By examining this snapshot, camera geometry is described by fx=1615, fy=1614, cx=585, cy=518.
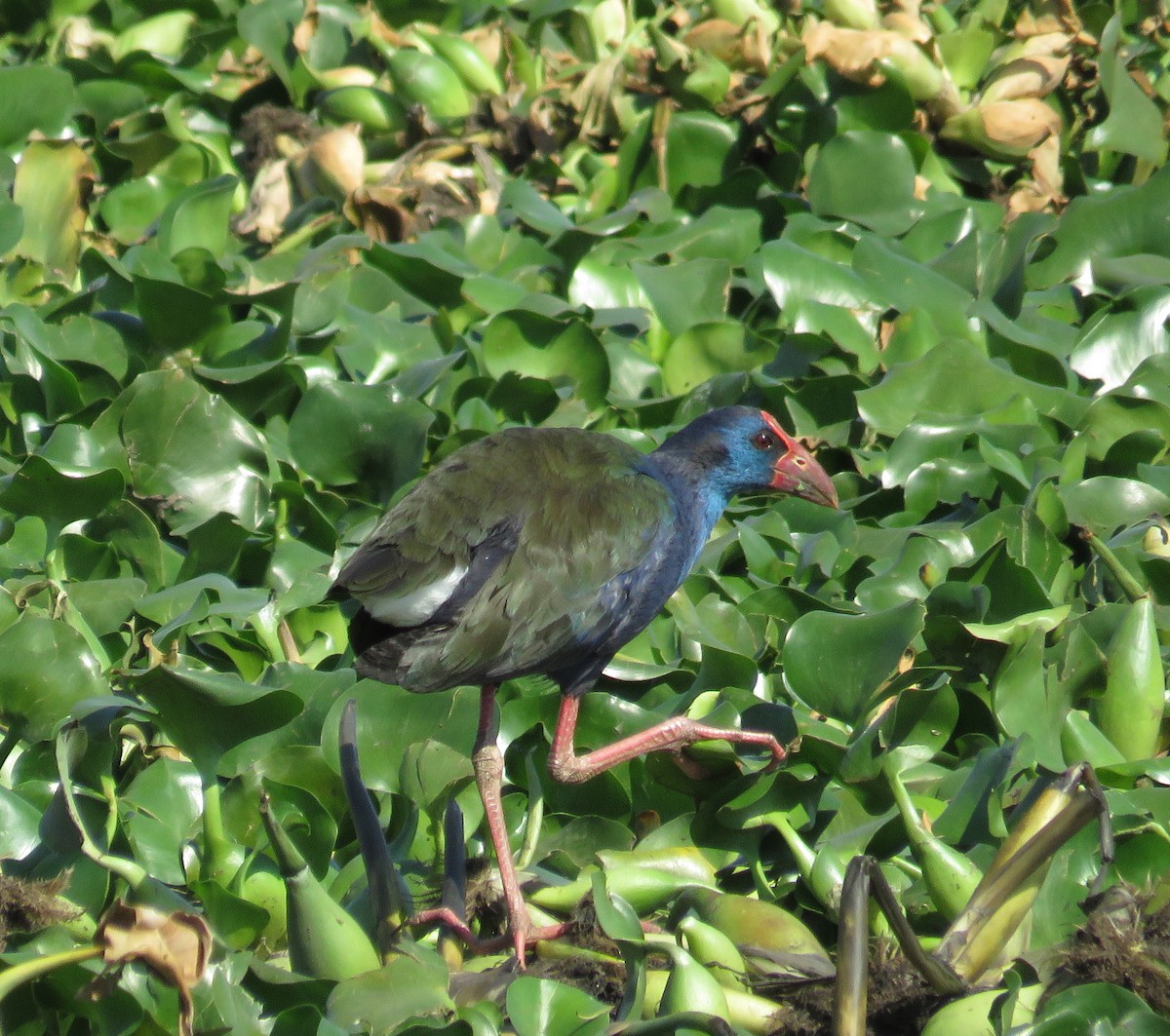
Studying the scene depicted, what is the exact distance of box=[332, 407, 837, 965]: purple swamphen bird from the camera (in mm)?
2334

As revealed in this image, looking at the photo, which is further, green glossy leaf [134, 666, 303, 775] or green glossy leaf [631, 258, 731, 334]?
green glossy leaf [631, 258, 731, 334]

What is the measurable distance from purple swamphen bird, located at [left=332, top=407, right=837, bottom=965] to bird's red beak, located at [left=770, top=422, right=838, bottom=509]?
0.31 m

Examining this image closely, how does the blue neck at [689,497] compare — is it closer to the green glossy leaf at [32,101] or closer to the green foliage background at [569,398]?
the green foliage background at [569,398]

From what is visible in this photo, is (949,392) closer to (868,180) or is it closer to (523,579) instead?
(868,180)

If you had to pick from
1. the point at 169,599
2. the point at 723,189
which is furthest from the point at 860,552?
the point at 723,189

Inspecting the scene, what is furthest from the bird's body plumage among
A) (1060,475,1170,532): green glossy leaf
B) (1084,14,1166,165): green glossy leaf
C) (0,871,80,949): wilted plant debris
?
(1084,14,1166,165): green glossy leaf

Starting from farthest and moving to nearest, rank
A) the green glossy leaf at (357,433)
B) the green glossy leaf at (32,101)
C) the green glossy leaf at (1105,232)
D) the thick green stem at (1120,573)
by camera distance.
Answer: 1. the green glossy leaf at (32,101)
2. the green glossy leaf at (1105,232)
3. the green glossy leaf at (357,433)
4. the thick green stem at (1120,573)

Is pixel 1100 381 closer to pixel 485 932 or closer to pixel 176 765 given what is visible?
pixel 485 932

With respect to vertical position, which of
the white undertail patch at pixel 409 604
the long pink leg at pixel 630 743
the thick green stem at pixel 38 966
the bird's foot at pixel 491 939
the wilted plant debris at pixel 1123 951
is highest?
the white undertail patch at pixel 409 604

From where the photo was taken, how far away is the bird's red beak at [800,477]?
3.08 m

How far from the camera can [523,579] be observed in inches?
96.3

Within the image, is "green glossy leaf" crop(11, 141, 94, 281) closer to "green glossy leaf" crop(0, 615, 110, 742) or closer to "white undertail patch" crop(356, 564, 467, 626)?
"green glossy leaf" crop(0, 615, 110, 742)

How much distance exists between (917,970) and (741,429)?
1.28 m

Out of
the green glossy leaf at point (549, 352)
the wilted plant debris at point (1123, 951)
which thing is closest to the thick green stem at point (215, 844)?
the wilted plant debris at point (1123, 951)
